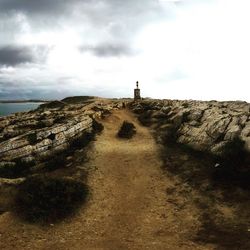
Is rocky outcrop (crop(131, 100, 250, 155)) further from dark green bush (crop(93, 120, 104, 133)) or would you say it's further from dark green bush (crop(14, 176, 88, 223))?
dark green bush (crop(14, 176, 88, 223))

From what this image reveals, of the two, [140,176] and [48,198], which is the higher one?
[140,176]

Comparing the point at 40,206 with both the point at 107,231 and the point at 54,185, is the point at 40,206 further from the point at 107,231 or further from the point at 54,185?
the point at 107,231

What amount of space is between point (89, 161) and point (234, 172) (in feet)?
40.8

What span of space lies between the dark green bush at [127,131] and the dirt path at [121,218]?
619cm

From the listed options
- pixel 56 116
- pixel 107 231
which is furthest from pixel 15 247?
pixel 56 116

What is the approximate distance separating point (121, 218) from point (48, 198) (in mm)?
5137

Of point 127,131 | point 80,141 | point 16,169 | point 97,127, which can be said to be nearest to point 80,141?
point 80,141

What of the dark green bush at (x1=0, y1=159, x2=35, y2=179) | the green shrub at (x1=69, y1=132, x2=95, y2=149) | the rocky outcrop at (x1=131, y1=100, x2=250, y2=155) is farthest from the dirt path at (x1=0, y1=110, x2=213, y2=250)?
the dark green bush at (x1=0, y1=159, x2=35, y2=179)

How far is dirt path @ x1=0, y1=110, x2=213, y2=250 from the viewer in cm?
2181

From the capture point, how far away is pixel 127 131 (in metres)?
42.4

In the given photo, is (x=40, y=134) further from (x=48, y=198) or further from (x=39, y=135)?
(x=48, y=198)

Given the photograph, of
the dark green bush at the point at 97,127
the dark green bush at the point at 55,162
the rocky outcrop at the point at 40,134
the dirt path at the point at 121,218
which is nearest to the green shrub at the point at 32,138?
the rocky outcrop at the point at 40,134

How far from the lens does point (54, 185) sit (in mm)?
27125

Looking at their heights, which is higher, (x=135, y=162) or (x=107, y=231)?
(x=135, y=162)
